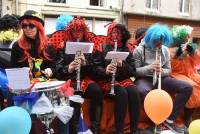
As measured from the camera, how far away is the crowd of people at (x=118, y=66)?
15.6ft

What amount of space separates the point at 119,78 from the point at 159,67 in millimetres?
587

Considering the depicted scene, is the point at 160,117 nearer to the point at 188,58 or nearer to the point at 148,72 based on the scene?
the point at 148,72

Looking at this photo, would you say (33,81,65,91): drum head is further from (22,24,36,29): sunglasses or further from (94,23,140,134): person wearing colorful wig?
(94,23,140,134): person wearing colorful wig

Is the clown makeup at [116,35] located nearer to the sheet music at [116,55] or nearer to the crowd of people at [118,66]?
the crowd of people at [118,66]

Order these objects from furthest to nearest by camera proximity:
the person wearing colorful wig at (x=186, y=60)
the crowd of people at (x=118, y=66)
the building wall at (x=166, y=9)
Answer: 1. the building wall at (x=166, y=9)
2. the person wearing colorful wig at (x=186, y=60)
3. the crowd of people at (x=118, y=66)

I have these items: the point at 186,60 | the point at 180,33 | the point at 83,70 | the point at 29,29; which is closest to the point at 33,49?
the point at 29,29

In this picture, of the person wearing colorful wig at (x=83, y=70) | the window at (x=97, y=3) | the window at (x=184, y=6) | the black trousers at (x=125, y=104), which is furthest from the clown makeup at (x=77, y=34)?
the window at (x=184, y=6)

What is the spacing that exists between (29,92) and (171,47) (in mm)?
2857

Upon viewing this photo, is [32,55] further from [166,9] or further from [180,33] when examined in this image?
[166,9]

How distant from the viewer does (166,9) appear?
2295 cm

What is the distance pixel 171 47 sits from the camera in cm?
620

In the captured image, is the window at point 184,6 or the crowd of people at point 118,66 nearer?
the crowd of people at point 118,66

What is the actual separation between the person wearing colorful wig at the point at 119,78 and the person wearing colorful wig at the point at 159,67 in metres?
0.24

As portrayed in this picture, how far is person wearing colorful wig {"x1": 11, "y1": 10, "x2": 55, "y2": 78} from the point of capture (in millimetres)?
4719
